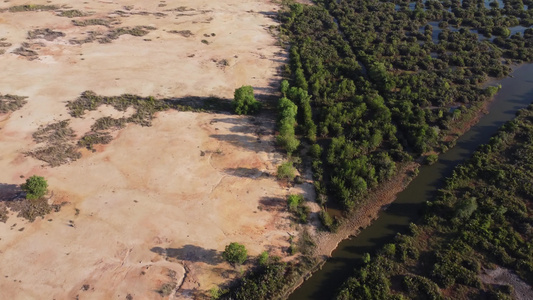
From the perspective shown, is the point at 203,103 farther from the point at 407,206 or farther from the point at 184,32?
the point at 407,206

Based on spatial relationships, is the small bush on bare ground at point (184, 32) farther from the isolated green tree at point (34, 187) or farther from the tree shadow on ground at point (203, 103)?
the isolated green tree at point (34, 187)

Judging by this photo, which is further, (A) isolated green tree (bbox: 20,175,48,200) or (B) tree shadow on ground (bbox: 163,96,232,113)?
(B) tree shadow on ground (bbox: 163,96,232,113)

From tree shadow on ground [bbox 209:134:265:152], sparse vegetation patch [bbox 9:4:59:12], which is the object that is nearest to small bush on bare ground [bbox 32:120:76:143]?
tree shadow on ground [bbox 209:134:265:152]

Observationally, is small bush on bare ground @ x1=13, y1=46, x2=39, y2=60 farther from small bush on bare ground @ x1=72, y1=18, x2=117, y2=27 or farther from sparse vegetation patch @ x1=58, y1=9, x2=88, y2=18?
sparse vegetation patch @ x1=58, y1=9, x2=88, y2=18

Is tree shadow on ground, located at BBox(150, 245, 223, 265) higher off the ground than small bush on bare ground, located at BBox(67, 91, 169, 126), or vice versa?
small bush on bare ground, located at BBox(67, 91, 169, 126)

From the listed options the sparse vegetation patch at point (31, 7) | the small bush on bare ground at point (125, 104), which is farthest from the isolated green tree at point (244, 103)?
the sparse vegetation patch at point (31, 7)

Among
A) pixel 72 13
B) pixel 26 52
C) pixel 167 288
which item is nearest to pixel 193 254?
pixel 167 288

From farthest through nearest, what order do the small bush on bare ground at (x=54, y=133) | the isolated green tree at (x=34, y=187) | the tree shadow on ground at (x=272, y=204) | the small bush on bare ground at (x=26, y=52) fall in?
the small bush on bare ground at (x=26, y=52) → the small bush on bare ground at (x=54, y=133) → the tree shadow on ground at (x=272, y=204) → the isolated green tree at (x=34, y=187)
